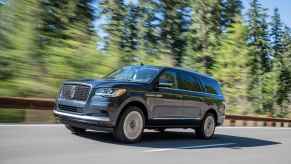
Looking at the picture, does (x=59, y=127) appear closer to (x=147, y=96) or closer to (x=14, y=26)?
(x=147, y=96)

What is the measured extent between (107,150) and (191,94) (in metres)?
3.84

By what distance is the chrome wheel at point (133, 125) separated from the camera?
32.3 ft

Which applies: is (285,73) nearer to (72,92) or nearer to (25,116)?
(25,116)

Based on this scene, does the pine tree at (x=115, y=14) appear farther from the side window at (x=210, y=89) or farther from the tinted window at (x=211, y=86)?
the side window at (x=210, y=89)

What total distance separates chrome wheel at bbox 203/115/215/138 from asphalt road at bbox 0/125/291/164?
0.78 meters

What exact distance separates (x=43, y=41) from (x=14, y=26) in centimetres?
211

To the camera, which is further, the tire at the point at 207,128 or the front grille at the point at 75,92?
the tire at the point at 207,128

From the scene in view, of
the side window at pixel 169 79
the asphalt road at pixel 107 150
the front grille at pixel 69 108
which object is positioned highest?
the side window at pixel 169 79

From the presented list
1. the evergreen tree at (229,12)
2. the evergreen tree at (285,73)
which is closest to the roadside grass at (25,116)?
the evergreen tree at (229,12)

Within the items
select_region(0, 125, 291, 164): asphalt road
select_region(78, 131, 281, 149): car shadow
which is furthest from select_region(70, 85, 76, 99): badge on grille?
select_region(78, 131, 281, 149): car shadow

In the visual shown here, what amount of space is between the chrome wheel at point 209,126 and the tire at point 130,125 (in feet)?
10.6

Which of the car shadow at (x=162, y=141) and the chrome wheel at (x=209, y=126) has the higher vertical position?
the chrome wheel at (x=209, y=126)

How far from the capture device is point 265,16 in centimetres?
7588

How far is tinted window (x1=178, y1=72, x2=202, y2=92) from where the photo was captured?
11.8m
